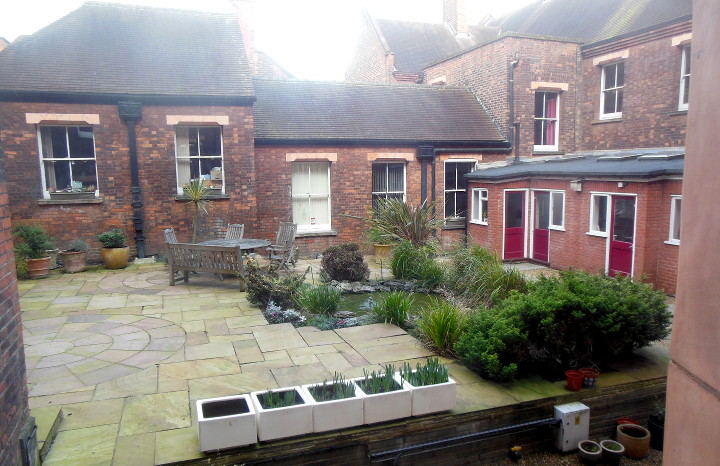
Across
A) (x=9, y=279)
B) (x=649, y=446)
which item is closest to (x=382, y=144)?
(x=649, y=446)

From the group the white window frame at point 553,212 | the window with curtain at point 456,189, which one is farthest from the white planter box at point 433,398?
the window with curtain at point 456,189

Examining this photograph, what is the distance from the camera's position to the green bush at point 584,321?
17.9ft

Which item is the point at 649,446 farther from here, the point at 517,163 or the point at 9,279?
the point at 517,163

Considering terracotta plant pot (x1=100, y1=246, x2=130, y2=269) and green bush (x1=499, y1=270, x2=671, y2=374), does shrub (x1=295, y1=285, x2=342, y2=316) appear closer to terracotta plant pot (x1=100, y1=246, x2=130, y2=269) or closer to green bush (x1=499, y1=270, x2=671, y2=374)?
green bush (x1=499, y1=270, x2=671, y2=374)

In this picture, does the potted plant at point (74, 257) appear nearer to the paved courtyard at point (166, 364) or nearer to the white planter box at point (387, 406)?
the paved courtyard at point (166, 364)

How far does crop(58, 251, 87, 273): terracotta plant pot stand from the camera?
1112 centimetres

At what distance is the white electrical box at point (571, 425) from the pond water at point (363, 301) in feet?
9.94

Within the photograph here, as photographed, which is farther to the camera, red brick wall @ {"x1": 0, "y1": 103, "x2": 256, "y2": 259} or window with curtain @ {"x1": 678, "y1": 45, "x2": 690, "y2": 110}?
window with curtain @ {"x1": 678, "y1": 45, "x2": 690, "y2": 110}

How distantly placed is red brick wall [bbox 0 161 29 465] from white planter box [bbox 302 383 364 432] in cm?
204

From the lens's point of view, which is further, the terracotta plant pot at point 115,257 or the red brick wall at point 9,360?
the terracotta plant pot at point 115,257

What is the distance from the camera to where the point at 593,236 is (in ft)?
36.6

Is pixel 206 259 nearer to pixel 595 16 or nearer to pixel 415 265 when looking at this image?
pixel 415 265

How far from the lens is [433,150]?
14.9 metres

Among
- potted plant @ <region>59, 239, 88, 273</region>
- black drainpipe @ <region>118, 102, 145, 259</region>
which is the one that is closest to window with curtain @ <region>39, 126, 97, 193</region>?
black drainpipe @ <region>118, 102, 145, 259</region>
